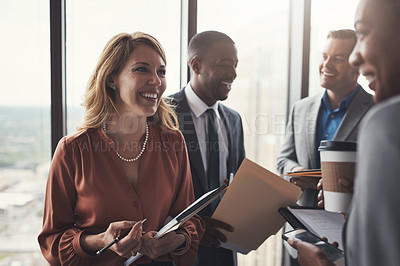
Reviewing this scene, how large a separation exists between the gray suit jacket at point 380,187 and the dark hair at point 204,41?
1671 mm

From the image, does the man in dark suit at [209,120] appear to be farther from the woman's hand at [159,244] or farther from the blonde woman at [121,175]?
the woman's hand at [159,244]

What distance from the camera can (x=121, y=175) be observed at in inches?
55.4

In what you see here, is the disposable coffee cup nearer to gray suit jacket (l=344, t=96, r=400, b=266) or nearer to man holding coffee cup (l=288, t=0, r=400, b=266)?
man holding coffee cup (l=288, t=0, r=400, b=266)

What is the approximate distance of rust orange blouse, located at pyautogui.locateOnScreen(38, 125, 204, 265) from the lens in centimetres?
133

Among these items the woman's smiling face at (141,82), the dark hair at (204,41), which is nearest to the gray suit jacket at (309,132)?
the dark hair at (204,41)

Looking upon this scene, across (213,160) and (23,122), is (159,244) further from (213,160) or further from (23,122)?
(23,122)

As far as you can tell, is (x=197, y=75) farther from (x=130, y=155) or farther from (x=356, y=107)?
(x=356, y=107)

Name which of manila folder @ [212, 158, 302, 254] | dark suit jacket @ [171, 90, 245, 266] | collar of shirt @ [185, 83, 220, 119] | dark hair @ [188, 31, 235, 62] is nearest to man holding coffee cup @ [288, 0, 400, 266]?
manila folder @ [212, 158, 302, 254]

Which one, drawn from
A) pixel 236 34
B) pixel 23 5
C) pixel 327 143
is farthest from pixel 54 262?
pixel 236 34

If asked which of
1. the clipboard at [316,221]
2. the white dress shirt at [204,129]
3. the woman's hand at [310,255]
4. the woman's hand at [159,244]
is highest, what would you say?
the white dress shirt at [204,129]

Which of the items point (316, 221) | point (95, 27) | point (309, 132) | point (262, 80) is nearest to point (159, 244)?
point (316, 221)

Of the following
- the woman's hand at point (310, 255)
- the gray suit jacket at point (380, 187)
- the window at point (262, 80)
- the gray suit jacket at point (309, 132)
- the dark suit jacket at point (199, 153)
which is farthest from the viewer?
the window at point (262, 80)

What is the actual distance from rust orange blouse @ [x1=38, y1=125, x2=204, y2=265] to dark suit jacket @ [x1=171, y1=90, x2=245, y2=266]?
34 cm

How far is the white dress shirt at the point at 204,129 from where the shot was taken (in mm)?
1916
